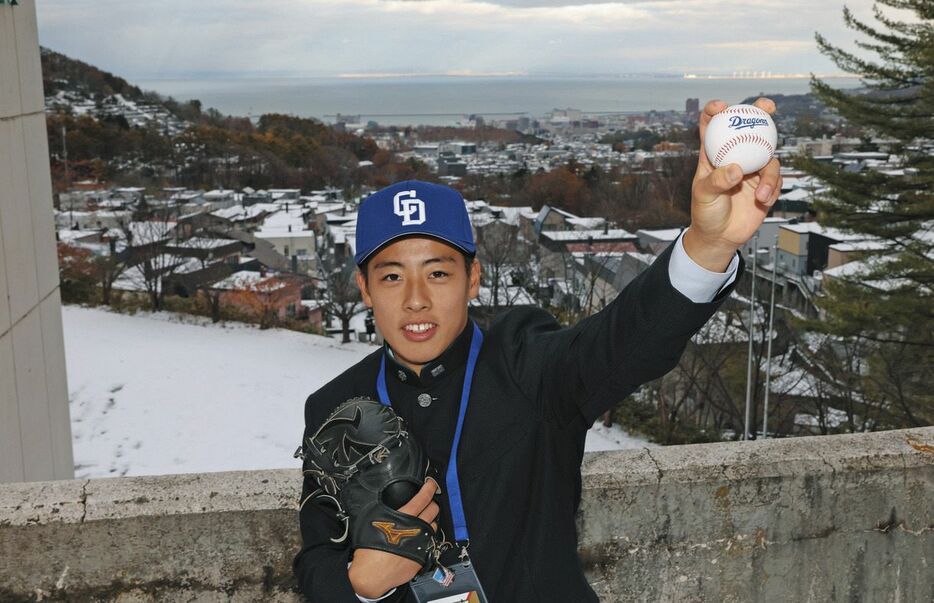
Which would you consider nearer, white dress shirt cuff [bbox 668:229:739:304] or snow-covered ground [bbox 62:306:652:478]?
white dress shirt cuff [bbox 668:229:739:304]

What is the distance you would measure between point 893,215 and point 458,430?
18311mm

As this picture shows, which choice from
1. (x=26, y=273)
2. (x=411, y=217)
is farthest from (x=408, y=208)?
(x=26, y=273)

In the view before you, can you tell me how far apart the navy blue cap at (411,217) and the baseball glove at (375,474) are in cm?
33

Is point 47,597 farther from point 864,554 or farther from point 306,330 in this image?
point 306,330

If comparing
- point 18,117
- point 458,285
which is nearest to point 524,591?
point 458,285

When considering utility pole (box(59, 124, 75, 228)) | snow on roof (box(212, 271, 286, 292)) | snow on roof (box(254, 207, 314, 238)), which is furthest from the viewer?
snow on roof (box(254, 207, 314, 238))

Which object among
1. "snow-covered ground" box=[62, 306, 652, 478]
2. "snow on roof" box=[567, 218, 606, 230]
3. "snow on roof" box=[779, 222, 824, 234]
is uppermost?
"snow on roof" box=[567, 218, 606, 230]

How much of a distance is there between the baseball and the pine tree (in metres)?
16.7

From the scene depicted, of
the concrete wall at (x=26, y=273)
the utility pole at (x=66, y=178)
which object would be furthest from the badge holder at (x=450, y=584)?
the utility pole at (x=66, y=178)

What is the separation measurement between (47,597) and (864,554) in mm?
2401

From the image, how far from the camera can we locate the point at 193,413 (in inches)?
711

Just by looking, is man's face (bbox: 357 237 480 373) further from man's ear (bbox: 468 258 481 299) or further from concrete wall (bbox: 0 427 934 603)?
concrete wall (bbox: 0 427 934 603)

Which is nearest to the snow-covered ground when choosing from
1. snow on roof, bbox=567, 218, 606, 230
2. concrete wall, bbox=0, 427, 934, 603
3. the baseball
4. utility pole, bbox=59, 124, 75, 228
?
concrete wall, bbox=0, 427, 934, 603

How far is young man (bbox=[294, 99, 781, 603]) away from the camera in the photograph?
4.53 ft
